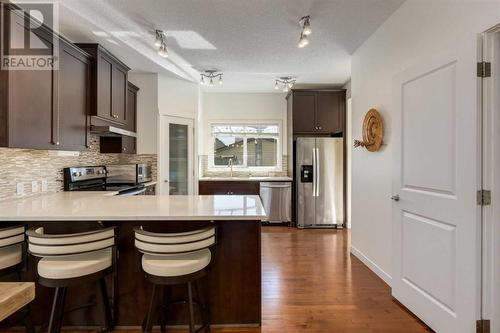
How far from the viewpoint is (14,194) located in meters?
2.42

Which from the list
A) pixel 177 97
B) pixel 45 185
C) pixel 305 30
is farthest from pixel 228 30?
pixel 45 185

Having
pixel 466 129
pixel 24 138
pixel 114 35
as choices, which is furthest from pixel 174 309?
pixel 114 35

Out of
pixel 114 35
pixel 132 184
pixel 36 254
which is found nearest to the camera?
pixel 36 254

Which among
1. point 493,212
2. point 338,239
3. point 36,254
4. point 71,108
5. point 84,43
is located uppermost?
point 84,43

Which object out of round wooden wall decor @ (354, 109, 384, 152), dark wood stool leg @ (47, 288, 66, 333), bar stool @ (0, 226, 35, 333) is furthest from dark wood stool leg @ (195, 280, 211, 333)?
round wooden wall decor @ (354, 109, 384, 152)

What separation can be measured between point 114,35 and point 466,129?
Result: 10.9ft

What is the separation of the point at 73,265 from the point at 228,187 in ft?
11.6

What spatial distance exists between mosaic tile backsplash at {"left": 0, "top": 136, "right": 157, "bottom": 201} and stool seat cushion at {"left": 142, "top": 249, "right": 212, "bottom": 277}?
5.31 feet

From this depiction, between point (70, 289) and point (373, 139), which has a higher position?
point (373, 139)

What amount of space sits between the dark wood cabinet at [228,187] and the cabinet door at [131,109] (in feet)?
5.01

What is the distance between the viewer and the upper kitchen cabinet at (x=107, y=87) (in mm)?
3084

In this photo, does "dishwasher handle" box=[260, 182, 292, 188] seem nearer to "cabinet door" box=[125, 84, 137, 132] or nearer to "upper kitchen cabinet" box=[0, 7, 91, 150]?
"cabinet door" box=[125, 84, 137, 132]

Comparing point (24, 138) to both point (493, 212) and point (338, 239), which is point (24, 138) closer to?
point (493, 212)

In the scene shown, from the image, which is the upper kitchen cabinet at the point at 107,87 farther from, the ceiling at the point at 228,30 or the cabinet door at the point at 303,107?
the cabinet door at the point at 303,107
